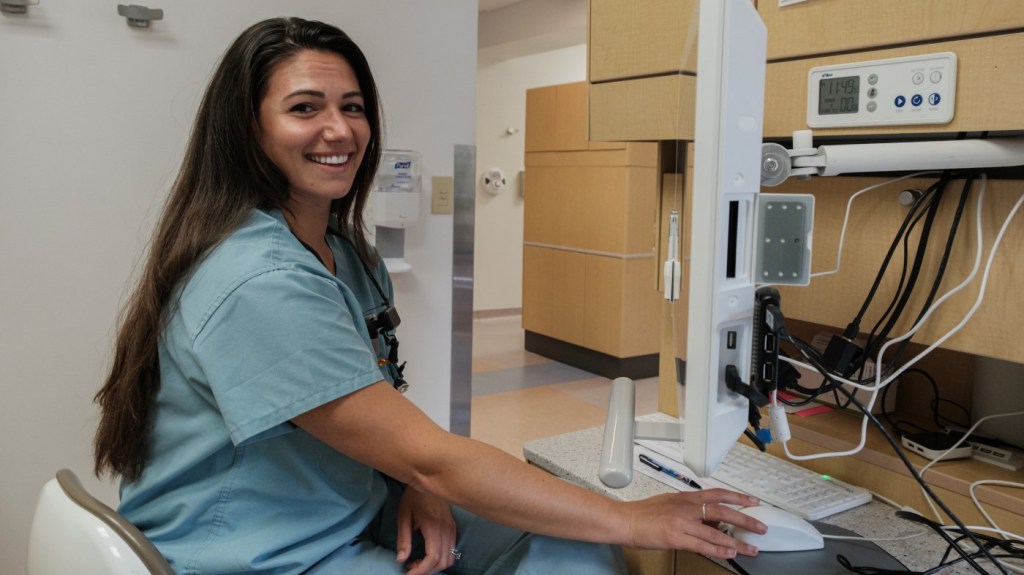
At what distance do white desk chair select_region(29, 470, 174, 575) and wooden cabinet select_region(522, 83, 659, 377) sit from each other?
12.3 feet

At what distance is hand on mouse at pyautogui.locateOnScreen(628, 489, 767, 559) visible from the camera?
93 cm

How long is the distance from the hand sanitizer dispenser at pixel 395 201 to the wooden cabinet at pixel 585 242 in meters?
2.26

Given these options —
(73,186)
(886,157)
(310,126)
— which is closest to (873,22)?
(886,157)

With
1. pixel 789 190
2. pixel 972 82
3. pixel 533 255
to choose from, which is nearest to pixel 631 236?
pixel 533 255

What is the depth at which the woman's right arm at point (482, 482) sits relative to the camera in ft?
3.18

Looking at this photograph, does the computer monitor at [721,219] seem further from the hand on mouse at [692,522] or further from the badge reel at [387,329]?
the badge reel at [387,329]

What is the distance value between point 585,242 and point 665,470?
12.3ft

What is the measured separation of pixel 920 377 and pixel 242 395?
1179 millimetres

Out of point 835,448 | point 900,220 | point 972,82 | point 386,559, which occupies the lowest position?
point 386,559

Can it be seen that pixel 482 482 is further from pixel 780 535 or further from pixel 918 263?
pixel 918 263

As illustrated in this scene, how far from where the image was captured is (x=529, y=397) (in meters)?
4.38

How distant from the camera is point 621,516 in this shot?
97cm

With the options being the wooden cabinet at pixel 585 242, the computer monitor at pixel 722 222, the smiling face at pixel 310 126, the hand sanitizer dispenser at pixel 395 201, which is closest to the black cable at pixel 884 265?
the computer monitor at pixel 722 222

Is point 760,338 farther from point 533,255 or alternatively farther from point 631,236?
point 533,255
